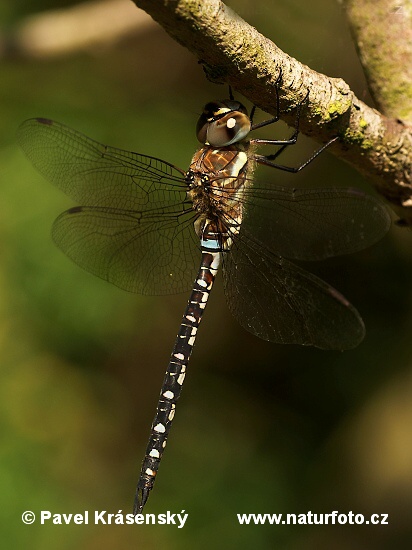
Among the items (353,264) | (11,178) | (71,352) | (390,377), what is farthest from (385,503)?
(11,178)

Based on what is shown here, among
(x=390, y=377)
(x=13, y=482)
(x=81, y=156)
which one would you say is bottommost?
(x=13, y=482)

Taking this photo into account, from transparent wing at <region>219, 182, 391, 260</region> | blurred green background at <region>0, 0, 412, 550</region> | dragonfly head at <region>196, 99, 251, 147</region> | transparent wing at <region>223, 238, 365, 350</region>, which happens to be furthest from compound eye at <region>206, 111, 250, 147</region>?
blurred green background at <region>0, 0, 412, 550</region>

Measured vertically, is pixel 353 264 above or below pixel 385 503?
above

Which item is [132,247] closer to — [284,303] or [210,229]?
[210,229]

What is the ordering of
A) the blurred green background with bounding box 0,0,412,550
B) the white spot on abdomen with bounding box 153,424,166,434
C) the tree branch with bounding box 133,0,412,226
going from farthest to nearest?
1. the blurred green background with bounding box 0,0,412,550
2. the white spot on abdomen with bounding box 153,424,166,434
3. the tree branch with bounding box 133,0,412,226

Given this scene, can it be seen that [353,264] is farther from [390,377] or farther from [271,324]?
[271,324]

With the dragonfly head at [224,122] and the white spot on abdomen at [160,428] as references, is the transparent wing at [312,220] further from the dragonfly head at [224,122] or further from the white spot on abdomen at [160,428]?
the white spot on abdomen at [160,428]

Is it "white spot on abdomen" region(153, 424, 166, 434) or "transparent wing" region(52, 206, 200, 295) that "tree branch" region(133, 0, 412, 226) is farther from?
"white spot on abdomen" region(153, 424, 166, 434)

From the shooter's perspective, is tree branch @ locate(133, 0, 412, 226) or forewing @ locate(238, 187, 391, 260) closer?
Answer: tree branch @ locate(133, 0, 412, 226)
